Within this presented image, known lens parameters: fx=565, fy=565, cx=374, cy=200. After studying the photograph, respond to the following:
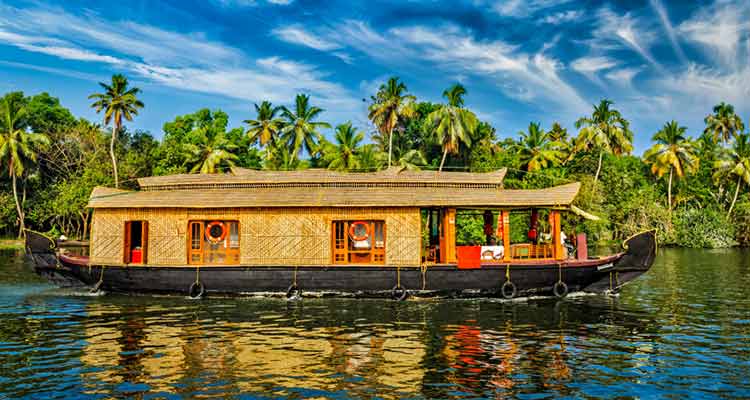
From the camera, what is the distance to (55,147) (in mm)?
44125

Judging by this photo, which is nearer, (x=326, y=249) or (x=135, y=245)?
(x=326, y=249)

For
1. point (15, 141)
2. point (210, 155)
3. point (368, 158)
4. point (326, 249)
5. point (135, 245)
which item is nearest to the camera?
point (326, 249)

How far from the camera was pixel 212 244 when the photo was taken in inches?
664

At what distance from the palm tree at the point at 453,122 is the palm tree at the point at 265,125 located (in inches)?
461

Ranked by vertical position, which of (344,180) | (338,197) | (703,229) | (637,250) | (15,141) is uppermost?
(15,141)

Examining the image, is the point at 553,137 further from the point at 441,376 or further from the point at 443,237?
the point at 441,376

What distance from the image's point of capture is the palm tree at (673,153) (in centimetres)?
4578

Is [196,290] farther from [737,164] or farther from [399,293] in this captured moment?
[737,164]

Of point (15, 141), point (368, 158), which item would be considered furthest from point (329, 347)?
point (15, 141)

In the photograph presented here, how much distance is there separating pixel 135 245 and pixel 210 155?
77.5ft

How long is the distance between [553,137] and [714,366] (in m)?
48.6

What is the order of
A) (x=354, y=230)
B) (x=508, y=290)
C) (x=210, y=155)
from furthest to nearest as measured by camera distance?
(x=210, y=155) < (x=354, y=230) < (x=508, y=290)

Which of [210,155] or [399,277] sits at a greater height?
[210,155]

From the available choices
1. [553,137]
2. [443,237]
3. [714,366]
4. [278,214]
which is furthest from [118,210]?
[553,137]
